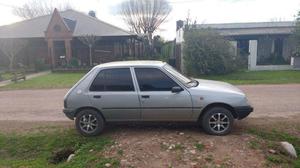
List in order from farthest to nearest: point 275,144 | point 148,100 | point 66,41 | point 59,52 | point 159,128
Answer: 1. point 59,52
2. point 66,41
3. point 159,128
4. point 148,100
5. point 275,144

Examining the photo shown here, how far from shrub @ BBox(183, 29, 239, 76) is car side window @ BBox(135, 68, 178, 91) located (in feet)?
37.3

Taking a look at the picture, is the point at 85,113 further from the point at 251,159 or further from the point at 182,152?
the point at 251,159

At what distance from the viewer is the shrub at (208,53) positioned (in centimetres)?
1689

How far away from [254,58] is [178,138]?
1715cm

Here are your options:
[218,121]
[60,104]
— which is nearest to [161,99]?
[218,121]

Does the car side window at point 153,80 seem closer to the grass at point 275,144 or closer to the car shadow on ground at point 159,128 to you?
the car shadow on ground at point 159,128

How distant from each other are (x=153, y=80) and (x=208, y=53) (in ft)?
38.0

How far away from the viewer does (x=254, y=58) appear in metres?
20.9

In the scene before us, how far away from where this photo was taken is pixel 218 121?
584 cm

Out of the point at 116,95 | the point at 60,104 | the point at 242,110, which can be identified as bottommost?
the point at 60,104

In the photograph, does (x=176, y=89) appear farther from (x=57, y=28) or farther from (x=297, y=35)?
(x=57, y=28)

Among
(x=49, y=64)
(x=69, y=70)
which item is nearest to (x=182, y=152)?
(x=69, y=70)

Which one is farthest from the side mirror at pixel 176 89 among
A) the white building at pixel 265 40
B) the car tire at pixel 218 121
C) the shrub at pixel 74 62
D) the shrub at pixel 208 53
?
the shrub at pixel 74 62

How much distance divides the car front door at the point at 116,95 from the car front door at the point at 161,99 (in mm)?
195
